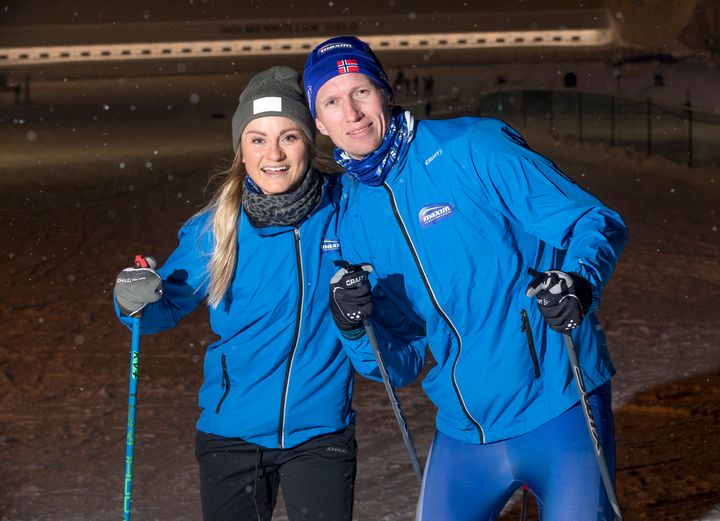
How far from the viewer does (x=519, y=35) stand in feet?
153

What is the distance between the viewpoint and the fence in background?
622 inches

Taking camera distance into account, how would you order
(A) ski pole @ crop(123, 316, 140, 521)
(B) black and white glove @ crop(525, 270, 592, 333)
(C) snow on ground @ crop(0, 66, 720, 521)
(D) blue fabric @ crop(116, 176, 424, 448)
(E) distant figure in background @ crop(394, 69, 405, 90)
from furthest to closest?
(E) distant figure in background @ crop(394, 69, 405, 90) < (C) snow on ground @ crop(0, 66, 720, 521) < (A) ski pole @ crop(123, 316, 140, 521) < (D) blue fabric @ crop(116, 176, 424, 448) < (B) black and white glove @ crop(525, 270, 592, 333)

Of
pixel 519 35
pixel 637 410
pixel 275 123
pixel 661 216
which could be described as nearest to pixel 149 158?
pixel 661 216

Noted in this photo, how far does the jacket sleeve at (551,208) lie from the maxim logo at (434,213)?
11cm

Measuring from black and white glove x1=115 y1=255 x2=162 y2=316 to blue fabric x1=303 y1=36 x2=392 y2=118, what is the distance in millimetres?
655

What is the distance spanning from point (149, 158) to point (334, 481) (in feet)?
52.8

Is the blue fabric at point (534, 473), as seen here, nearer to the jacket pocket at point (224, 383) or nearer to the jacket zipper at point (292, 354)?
the jacket zipper at point (292, 354)

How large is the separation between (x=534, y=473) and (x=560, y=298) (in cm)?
52

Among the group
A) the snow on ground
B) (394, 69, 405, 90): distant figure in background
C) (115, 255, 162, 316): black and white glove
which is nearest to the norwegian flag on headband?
Answer: (115, 255, 162, 316): black and white glove

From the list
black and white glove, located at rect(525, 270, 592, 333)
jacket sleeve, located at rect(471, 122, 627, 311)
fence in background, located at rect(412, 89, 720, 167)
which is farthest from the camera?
fence in background, located at rect(412, 89, 720, 167)

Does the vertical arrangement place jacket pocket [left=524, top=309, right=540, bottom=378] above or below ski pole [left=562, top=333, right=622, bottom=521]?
above

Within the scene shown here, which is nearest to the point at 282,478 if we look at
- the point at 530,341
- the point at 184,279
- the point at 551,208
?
the point at 184,279

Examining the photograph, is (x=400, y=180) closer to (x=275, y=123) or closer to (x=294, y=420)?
(x=275, y=123)

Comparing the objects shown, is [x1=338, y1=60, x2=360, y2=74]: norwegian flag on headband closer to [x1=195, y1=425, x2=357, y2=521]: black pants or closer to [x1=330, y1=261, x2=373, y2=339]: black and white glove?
[x1=330, y1=261, x2=373, y2=339]: black and white glove
